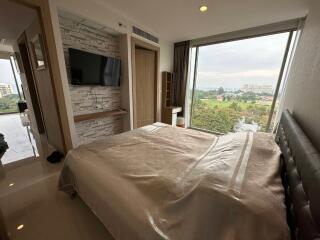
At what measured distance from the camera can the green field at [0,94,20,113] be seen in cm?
588

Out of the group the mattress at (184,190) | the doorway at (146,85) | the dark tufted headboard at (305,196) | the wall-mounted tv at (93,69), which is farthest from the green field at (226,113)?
the dark tufted headboard at (305,196)

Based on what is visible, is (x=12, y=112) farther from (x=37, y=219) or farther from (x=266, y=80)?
(x=266, y=80)

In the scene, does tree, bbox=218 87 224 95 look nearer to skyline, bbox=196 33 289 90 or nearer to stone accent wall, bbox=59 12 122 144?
skyline, bbox=196 33 289 90

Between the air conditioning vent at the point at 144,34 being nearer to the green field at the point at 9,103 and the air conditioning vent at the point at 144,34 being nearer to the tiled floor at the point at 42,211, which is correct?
the tiled floor at the point at 42,211

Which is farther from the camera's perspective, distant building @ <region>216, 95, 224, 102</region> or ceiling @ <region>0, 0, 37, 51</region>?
distant building @ <region>216, 95, 224, 102</region>

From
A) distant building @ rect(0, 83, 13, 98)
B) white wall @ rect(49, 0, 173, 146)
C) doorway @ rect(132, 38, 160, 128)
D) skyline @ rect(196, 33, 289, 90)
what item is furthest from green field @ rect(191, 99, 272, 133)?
distant building @ rect(0, 83, 13, 98)

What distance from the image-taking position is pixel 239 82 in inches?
135

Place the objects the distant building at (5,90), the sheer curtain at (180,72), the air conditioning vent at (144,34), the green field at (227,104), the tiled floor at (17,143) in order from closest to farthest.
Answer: the tiled floor at (17,143) → the air conditioning vent at (144,34) → the green field at (227,104) → the sheer curtain at (180,72) → the distant building at (5,90)

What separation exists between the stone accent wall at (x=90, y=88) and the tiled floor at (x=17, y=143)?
3.50 ft

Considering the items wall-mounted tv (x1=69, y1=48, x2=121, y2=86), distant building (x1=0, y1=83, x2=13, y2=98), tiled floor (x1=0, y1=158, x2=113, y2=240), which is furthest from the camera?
distant building (x1=0, y1=83, x2=13, y2=98)

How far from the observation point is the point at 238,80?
3434 millimetres

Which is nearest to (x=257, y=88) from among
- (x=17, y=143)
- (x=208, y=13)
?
(x=208, y=13)

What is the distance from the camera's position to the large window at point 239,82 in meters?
2.96

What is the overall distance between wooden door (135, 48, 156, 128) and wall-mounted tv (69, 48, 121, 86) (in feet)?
2.04
